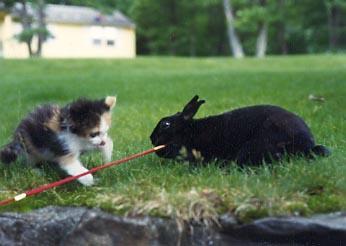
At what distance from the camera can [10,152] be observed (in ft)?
18.0

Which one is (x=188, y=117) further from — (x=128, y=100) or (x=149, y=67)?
(x=149, y=67)

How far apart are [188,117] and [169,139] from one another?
0.26 m

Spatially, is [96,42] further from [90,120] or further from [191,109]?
[90,120]

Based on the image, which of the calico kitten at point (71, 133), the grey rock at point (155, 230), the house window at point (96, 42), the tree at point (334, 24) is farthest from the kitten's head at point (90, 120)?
the tree at point (334, 24)

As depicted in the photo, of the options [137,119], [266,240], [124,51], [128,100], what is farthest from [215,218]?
[124,51]

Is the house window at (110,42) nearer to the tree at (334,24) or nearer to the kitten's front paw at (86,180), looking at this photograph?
the tree at (334,24)

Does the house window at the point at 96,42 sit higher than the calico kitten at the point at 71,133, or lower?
higher

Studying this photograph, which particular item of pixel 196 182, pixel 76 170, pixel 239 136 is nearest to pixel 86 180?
pixel 76 170

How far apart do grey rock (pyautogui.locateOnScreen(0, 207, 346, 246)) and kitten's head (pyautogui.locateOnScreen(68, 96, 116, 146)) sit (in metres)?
0.66

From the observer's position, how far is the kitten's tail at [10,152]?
17.8 ft

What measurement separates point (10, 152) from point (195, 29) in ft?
171

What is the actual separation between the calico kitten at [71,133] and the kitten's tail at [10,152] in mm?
293

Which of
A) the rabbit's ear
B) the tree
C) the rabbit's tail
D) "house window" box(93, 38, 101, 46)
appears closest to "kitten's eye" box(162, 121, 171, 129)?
the rabbit's ear

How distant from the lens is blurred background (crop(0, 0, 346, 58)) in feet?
147
